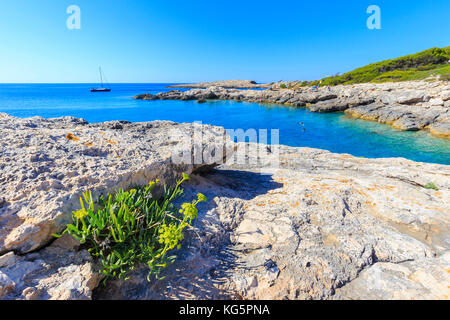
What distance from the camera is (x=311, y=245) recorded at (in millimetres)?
2369

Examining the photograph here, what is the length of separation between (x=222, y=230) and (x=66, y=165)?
1.96 metres

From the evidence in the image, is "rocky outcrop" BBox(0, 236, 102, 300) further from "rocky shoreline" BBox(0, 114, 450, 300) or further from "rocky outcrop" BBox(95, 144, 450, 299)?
"rocky outcrop" BBox(95, 144, 450, 299)

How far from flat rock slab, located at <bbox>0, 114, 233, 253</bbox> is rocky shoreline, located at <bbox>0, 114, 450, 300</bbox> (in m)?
0.01

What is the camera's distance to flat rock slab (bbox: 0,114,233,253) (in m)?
1.80

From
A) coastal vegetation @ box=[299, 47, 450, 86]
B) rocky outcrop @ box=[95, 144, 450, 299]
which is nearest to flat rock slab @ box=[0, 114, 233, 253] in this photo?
rocky outcrop @ box=[95, 144, 450, 299]

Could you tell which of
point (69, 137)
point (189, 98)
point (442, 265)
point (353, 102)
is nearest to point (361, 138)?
point (353, 102)

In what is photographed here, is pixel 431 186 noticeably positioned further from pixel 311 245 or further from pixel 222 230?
pixel 222 230

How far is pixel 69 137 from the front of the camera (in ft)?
9.57

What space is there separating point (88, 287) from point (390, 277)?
8.74ft

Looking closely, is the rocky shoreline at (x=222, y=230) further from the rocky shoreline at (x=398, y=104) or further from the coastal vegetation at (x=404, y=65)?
the coastal vegetation at (x=404, y=65)

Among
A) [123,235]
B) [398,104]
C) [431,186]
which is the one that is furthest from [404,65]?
[123,235]

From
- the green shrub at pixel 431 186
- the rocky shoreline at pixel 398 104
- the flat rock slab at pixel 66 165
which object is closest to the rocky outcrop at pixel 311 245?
the green shrub at pixel 431 186

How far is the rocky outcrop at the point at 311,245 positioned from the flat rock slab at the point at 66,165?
0.64 meters
